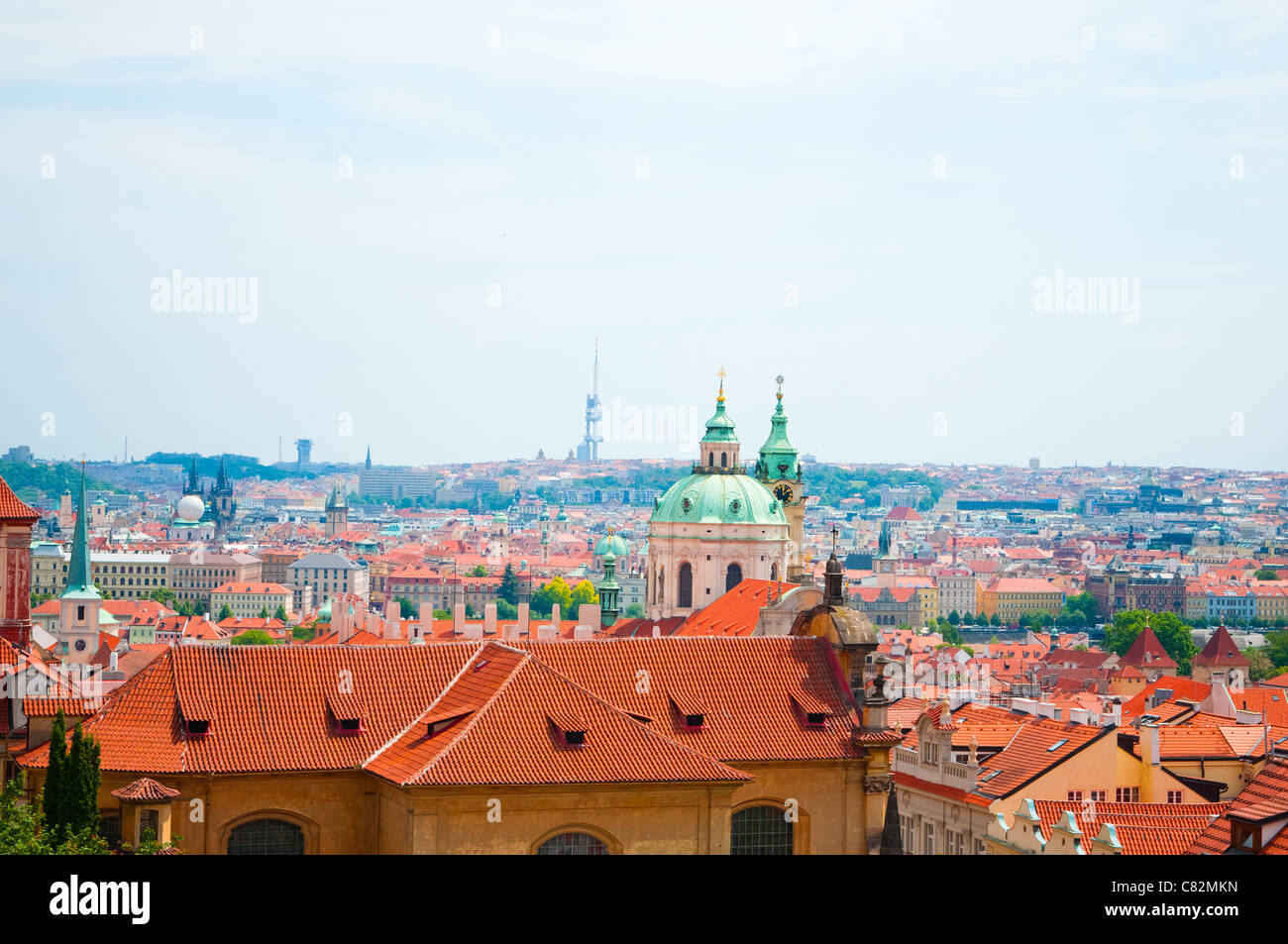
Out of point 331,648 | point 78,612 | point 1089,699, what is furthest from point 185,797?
point 78,612

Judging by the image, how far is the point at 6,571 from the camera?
140 ft

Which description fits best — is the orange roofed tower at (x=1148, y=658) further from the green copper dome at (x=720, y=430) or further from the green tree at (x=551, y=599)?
the green tree at (x=551, y=599)

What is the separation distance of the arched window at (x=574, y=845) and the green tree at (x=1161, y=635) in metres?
98.0

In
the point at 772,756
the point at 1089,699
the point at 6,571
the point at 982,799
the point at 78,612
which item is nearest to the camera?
the point at 772,756

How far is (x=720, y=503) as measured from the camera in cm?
8819

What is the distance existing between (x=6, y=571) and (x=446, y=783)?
18.0 m

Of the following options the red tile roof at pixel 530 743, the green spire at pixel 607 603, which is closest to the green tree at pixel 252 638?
the green spire at pixel 607 603

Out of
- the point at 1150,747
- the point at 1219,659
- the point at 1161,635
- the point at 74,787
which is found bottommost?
the point at 1161,635

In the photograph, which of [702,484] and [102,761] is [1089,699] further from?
[102,761]

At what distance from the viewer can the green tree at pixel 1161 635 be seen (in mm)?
125938

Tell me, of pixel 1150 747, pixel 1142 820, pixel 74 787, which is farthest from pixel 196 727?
pixel 1150 747

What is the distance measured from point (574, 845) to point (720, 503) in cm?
5926

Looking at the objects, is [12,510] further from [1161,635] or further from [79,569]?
[1161,635]

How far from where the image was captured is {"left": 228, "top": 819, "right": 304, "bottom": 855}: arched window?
29.3m
